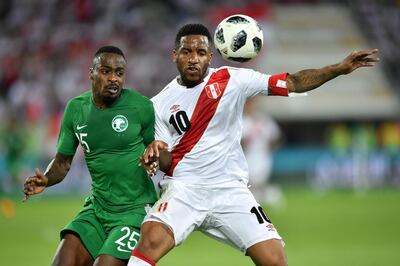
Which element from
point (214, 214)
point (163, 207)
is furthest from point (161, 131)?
point (214, 214)

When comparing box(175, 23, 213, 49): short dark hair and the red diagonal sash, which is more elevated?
box(175, 23, 213, 49): short dark hair

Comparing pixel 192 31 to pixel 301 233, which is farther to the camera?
pixel 301 233

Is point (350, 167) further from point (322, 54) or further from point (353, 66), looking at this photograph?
point (353, 66)

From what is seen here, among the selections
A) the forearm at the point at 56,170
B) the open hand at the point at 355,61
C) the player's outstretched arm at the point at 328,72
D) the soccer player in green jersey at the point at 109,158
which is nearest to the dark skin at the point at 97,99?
the soccer player in green jersey at the point at 109,158

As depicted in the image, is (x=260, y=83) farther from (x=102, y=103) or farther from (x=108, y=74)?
(x=102, y=103)

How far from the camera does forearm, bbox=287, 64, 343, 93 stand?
682 cm

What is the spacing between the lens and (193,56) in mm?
7094

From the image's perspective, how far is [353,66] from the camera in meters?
6.80

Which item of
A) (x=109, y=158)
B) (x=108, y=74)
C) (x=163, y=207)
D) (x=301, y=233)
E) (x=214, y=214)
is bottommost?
(x=301, y=233)

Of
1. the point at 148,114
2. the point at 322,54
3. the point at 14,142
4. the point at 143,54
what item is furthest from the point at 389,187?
the point at 148,114

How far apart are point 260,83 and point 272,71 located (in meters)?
20.7

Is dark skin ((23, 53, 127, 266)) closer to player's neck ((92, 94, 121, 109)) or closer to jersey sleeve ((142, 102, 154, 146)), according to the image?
player's neck ((92, 94, 121, 109))

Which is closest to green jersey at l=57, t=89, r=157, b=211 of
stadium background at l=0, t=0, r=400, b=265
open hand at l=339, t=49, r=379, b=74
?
open hand at l=339, t=49, r=379, b=74

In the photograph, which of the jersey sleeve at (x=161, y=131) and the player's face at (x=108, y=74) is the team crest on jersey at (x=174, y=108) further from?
the player's face at (x=108, y=74)
